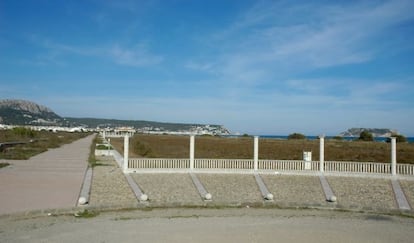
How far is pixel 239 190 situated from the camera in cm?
1295

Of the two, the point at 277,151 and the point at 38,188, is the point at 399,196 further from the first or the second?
the point at 277,151

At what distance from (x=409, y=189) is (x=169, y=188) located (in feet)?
26.3

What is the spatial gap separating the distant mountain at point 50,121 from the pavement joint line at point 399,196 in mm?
105720

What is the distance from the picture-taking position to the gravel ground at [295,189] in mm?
11531

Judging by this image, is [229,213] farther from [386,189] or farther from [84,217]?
[386,189]

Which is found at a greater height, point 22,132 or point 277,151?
point 22,132

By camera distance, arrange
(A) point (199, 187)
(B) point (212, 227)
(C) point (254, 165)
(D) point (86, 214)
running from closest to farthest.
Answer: (B) point (212, 227)
(D) point (86, 214)
(A) point (199, 187)
(C) point (254, 165)

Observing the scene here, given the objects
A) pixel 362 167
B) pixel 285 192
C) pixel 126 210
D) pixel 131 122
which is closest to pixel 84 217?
pixel 126 210

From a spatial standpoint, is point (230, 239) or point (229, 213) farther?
point (229, 213)

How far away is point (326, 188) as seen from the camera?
13.2 metres

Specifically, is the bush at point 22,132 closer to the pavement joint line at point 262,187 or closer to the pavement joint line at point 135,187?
the pavement joint line at point 135,187

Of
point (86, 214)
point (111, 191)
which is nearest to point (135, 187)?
point (111, 191)

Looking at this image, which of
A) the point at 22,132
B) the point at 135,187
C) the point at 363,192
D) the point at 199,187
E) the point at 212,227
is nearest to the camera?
the point at 212,227

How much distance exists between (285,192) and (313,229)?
167 inches
